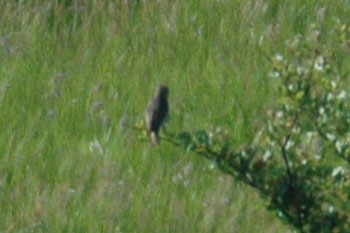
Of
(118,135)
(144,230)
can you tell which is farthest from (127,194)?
(118,135)

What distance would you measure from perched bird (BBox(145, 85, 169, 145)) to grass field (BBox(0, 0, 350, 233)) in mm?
268

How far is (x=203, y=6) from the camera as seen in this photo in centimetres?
769

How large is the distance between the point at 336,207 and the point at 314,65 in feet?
1.75

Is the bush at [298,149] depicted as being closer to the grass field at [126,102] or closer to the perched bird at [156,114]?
the grass field at [126,102]

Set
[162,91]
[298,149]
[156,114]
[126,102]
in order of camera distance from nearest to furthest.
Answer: [298,149]
[156,114]
[162,91]
[126,102]

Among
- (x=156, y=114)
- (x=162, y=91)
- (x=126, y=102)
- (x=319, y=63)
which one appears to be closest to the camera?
(x=319, y=63)

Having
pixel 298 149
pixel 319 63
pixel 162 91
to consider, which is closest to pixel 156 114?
pixel 162 91

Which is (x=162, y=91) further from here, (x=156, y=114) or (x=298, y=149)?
(x=298, y=149)

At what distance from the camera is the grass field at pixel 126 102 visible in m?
5.47

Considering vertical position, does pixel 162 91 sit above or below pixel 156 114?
below

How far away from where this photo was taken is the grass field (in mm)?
5469

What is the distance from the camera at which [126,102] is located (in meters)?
6.62

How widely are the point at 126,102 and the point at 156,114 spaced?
107 centimetres

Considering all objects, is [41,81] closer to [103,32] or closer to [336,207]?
[103,32]
